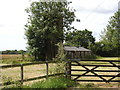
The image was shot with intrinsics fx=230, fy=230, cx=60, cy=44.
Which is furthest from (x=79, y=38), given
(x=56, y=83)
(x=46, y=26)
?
(x=56, y=83)

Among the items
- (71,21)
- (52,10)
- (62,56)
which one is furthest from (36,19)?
(62,56)

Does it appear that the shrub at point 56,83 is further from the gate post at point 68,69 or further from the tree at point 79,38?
the tree at point 79,38

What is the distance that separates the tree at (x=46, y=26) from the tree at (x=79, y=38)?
68.0 inches

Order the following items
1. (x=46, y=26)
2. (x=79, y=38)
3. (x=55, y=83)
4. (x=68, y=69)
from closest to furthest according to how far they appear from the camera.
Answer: (x=55, y=83) → (x=68, y=69) → (x=46, y=26) → (x=79, y=38)

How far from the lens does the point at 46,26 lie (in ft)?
144

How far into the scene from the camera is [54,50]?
44.0 m

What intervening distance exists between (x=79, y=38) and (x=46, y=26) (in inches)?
1318

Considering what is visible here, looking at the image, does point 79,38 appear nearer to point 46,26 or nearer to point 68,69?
point 46,26

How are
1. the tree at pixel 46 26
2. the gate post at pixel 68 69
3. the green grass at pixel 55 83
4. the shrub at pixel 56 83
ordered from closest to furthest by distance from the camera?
the green grass at pixel 55 83 → the shrub at pixel 56 83 → the gate post at pixel 68 69 → the tree at pixel 46 26

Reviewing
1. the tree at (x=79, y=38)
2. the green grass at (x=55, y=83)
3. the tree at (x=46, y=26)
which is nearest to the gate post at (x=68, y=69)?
the green grass at (x=55, y=83)

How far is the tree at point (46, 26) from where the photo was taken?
1704 inches

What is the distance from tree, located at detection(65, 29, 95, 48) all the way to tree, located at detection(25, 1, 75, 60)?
5.67 feet

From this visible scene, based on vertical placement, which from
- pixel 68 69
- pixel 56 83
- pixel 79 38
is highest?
pixel 79 38

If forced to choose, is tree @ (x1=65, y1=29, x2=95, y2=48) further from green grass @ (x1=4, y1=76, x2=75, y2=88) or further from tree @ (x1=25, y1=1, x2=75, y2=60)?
green grass @ (x1=4, y1=76, x2=75, y2=88)
